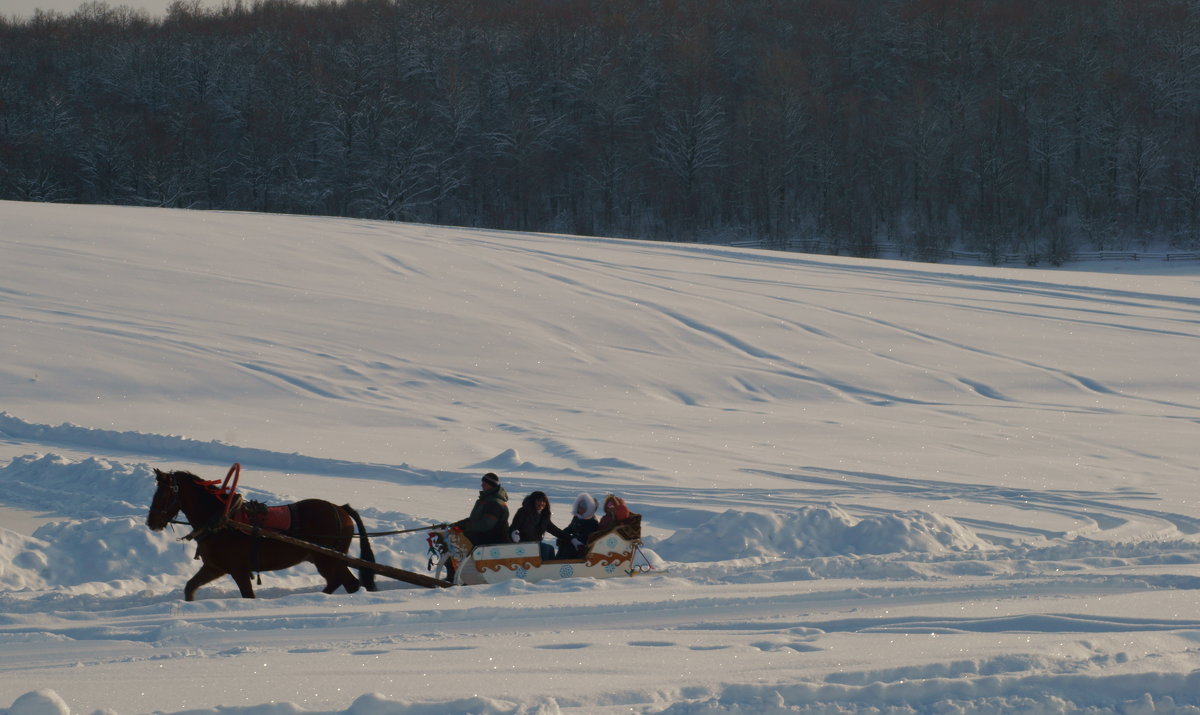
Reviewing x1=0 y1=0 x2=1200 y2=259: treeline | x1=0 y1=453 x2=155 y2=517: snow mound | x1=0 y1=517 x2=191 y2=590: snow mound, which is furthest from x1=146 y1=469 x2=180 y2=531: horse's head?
x1=0 y1=0 x2=1200 y2=259: treeline

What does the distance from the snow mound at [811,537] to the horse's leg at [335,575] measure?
2.88m

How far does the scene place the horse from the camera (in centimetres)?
782

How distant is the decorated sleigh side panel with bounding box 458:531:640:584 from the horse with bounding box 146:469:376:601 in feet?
2.64

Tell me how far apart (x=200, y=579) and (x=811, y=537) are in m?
5.13

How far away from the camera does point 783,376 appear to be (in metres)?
20.3

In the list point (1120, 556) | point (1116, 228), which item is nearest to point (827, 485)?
point (1120, 556)

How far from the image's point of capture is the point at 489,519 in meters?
8.65

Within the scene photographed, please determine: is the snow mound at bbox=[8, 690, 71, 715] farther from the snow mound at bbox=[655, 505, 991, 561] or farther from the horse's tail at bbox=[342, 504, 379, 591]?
the snow mound at bbox=[655, 505, 991, 561]

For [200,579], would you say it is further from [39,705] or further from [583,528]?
[39,705]

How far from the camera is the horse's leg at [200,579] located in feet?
25.7

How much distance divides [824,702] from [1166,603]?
335cm

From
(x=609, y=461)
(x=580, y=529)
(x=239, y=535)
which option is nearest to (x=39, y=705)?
(x=239, y=535)

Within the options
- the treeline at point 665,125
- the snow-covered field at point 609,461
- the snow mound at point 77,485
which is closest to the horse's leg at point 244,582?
the snow-covered field at point 609,461

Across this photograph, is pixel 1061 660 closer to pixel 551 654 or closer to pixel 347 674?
pixel 551 654
